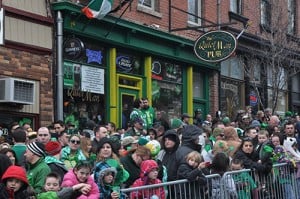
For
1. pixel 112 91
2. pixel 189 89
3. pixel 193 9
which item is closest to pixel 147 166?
pixel 112 91

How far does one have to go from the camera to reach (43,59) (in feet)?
41.3

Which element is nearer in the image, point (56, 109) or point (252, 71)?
point (56, 109)

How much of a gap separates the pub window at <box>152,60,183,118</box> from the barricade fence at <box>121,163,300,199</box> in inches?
267

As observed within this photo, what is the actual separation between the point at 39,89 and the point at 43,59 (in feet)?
2.20

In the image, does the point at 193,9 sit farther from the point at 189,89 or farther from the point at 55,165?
the point at 55,165

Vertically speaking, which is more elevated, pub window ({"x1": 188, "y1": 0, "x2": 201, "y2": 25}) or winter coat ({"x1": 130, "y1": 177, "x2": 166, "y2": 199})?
pub window ({"x1": 188, "y1": 0, "x2": 201, "y2": 25})

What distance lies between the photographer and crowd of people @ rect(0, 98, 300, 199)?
20.4 ft


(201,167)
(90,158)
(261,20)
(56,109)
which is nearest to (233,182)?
(201,167)

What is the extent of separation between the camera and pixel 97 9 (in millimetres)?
12930

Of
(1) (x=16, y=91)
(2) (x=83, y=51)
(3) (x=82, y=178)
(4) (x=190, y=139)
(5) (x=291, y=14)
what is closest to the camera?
(3) (x=82, y=178)

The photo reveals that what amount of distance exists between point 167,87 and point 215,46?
6.18ft

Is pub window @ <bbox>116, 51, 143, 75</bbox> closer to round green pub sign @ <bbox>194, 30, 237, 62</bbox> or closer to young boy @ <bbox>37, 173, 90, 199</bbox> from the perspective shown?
round green pub sign @ <bbox>194, 30, 237, 62</bbox>

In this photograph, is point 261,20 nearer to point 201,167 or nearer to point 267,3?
point 267,3

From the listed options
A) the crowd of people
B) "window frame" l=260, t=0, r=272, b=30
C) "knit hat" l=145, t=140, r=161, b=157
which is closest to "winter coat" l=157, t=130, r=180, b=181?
the crowd of people
